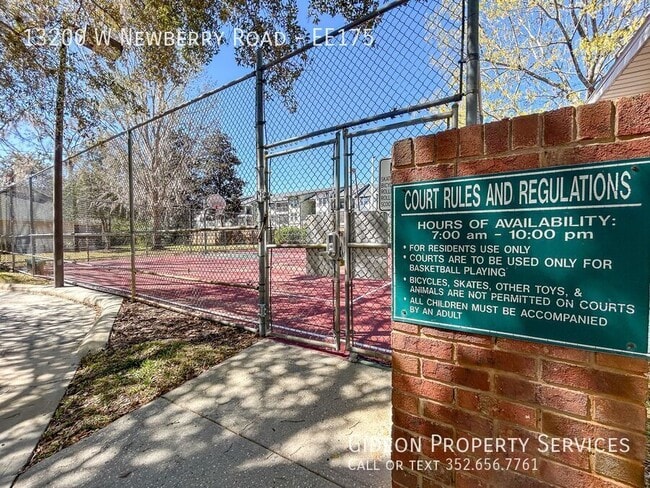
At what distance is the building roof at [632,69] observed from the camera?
13.6ft

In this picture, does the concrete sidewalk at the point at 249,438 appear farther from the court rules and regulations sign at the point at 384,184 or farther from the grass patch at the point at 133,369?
the court rules and regulations sign at the point at 384,184

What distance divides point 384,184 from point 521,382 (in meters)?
1.90

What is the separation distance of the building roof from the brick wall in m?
4.06

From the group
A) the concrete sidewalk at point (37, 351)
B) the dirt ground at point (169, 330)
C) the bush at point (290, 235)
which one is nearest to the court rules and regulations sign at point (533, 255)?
the bush at point (290, 235)

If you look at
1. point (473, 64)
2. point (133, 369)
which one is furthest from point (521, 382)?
point (133, 369)

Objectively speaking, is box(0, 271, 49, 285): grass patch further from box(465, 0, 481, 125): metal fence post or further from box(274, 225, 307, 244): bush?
box(465, 0, 481, 125): metal fence post

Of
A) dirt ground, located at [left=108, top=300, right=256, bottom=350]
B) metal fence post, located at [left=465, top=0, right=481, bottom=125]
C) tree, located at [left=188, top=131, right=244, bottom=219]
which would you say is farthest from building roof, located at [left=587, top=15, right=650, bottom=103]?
dirt ground, located at [left=108, top=300, right=256, bottom=350]

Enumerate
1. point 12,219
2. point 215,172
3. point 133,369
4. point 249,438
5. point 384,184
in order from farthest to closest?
point 12,219 < point 215,172 < point 133,369 < point 384,184 < point 249,438

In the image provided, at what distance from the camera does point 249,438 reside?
238 centimetres

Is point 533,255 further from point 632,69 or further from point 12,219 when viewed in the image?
point 12,219

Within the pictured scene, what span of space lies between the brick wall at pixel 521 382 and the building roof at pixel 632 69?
406 centimetres

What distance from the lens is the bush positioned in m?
3.87

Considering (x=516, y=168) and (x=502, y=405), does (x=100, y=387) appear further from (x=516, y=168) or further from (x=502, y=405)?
(x=516, y=168)

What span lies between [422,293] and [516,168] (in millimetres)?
603
